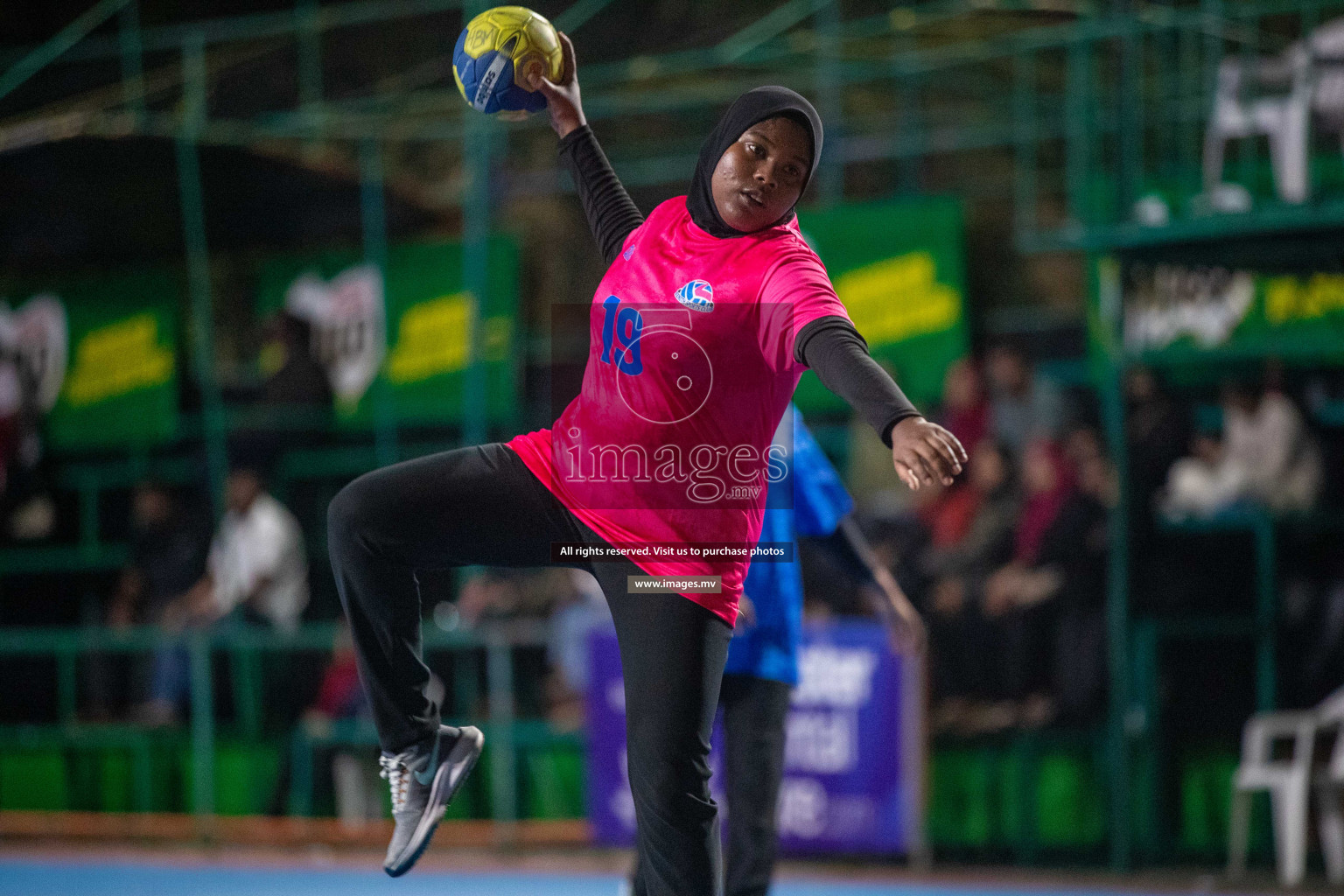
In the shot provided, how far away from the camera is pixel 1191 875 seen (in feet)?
26.2

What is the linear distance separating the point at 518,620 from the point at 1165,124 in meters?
4.76

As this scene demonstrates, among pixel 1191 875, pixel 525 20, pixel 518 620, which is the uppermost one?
pixel 525 20

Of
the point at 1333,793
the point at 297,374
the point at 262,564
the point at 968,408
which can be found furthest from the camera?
the point at 297,374

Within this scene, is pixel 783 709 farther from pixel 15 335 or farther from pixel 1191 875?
pixel 15 335

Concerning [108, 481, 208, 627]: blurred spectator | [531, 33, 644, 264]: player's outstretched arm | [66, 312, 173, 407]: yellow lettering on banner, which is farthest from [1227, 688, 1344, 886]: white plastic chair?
[66, 312, 173, 407]: yellow lettering on banner

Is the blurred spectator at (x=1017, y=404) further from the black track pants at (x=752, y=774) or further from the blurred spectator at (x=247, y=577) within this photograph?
the black track pants at (x=752, y=774)

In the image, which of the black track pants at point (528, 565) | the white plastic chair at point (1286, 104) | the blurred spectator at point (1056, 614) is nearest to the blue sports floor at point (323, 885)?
the blurred spectator at point (1056, 614)

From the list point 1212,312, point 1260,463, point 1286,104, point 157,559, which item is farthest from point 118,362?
point 1286,104

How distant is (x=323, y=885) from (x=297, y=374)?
486 cm

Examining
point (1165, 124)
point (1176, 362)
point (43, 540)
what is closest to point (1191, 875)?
point (1176, 362)

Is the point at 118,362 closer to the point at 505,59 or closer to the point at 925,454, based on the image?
the point at 505,59

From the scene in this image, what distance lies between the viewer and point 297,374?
39.1 ft

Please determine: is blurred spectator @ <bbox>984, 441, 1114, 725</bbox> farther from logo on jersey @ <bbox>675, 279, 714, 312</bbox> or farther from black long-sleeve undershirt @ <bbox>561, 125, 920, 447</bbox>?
black long-sleeve undershirt @ <bbox>561, 125, 920, 447</bbox>

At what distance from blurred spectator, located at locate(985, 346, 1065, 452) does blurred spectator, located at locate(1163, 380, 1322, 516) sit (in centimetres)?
96
